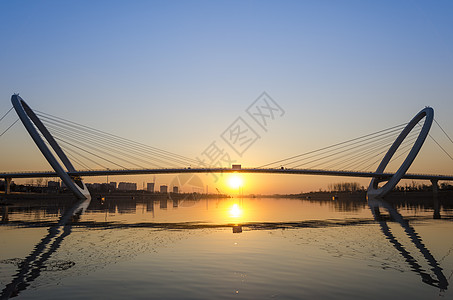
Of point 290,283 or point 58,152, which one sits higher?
point 58,152

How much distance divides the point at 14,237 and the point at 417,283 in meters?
18.5

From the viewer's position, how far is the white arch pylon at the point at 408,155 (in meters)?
77.6

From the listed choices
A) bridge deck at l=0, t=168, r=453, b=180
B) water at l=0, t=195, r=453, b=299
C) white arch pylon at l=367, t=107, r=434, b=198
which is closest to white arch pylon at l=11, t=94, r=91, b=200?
bridge deck at l=0, t=168, r=453, b=180

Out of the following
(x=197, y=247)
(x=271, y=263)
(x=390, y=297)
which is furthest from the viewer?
(x=197, y=247)

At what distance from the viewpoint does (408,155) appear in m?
78.4

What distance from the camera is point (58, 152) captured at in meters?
76.4

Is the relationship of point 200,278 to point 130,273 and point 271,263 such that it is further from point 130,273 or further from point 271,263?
point 271,263

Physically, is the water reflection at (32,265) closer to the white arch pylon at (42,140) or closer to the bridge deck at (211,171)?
the white arch pylon at (42,140)

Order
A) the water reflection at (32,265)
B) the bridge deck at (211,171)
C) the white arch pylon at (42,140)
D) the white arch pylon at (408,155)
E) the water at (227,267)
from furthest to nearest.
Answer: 1. the bridge deck at (211,171)
2. the white arch pylon at (408,155)
3. the white arch pylon at (42,140)
4. the water reflection at (32,265)
5. the water at (227,267)

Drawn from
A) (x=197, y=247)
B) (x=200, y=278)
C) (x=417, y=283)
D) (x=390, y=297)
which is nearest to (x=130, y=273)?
(x=200, y=278)

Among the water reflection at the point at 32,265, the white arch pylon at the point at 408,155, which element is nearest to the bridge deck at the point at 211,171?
the white arch pylon at the point at 408,155

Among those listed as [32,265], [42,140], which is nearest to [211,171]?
[42,140]

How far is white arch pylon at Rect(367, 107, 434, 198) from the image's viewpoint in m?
77.6

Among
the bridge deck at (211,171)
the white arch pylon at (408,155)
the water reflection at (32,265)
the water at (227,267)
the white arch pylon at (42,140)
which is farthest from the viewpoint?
the bridge deck at (211,171)
